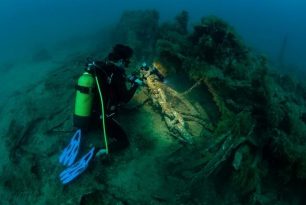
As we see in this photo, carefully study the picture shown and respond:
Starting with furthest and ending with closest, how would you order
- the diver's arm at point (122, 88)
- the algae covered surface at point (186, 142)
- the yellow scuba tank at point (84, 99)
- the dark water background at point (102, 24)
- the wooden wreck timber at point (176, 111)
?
the dark water background at point (102, 24) < the wooden wreck timber at point (176, 111) < the diver's arm at point (122, 88) < the yellow scuba tank at point (84, 99) < the algae covered surface at point (186, 142)

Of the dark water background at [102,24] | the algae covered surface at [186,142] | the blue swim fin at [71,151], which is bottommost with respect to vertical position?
the dark water background at [102,24]

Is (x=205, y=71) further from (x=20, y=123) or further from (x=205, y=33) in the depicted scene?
(x=20, y=123)

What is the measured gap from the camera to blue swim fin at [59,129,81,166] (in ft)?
18.3

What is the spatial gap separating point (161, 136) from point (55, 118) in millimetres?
2873

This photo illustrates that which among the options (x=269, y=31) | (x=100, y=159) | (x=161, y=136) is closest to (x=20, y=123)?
(x=100, y=159)

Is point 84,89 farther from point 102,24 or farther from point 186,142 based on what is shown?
point 102,24

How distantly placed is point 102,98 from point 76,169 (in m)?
1.46

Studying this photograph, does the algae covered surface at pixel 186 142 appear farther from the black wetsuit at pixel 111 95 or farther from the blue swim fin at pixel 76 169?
the black wetsuit at pixel 111 95

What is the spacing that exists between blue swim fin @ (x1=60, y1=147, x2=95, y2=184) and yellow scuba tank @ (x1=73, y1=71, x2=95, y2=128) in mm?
569

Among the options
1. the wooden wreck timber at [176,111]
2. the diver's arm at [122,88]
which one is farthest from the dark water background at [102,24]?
the diver's arm at [122,88]

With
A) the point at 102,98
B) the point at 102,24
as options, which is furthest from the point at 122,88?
the point at 102,24

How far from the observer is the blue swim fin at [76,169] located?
5.15m

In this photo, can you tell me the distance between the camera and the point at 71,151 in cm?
566

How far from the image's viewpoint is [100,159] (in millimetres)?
5324
